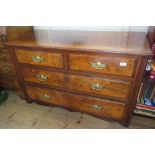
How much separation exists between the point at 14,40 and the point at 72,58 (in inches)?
22.4

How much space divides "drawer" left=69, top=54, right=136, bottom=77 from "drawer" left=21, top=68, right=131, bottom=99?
0.09m

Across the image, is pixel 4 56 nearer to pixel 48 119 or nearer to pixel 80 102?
pixel 48 119

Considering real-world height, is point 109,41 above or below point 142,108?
above

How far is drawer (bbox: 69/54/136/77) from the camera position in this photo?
3.37ft

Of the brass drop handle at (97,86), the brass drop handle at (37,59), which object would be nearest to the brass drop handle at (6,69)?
the brass drop handle at (37,59)

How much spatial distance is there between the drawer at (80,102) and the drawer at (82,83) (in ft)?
0.29

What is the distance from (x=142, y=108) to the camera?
4.69 feet

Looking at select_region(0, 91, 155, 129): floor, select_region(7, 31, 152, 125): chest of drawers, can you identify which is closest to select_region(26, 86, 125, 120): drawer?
select_region(7, 31, 152, 125): chest of drawers

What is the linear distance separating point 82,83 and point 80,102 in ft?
0.78

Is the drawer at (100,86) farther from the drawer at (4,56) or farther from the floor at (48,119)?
the drawer at (4,56)
